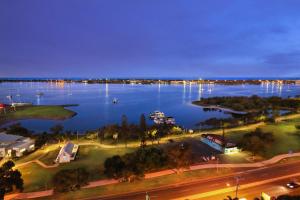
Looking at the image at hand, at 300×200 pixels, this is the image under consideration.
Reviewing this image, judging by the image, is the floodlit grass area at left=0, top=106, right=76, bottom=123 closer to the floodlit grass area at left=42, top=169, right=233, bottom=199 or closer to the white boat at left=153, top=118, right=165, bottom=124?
the white boat at left=153, top=118, right=165, bottom=124

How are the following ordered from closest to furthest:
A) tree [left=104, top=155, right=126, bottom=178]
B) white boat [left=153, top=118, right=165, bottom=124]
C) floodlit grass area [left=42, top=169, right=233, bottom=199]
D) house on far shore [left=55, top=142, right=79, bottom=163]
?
1. floodlit grass area [left=42, top=169, right=233, bottom=199]
2. tree [left=104, top=155, right=126, bottom=178]
3. house on far shore [left=55, top=142, right=79, bottom=163]
4. white boat [left=153, top=118, right=165, bottom=124]

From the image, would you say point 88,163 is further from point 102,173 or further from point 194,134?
point 194,134

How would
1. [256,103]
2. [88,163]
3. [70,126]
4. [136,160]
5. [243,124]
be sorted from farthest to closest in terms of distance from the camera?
[256,103], [70,126], [243,124], [88,163], [136,160]

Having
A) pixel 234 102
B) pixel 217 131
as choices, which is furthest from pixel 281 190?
pixel 234 102

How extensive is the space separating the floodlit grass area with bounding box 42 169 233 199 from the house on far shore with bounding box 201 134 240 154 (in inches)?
288

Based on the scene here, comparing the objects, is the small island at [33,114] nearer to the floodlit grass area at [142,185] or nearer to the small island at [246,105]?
the small island at [246,105]

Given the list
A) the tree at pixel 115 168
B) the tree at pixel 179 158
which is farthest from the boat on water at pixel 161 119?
the tree at pixel 115 168

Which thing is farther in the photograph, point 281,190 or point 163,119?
point 163,119

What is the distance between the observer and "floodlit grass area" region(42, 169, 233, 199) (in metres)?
25.6

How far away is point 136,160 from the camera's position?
2930cm

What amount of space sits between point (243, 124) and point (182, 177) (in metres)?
38.0

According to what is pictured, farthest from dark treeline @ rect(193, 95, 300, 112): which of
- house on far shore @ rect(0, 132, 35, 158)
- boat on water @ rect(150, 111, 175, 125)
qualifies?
house on far shore @ rect(0, 132, 35, 158)

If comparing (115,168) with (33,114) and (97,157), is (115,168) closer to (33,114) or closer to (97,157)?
(97,157)

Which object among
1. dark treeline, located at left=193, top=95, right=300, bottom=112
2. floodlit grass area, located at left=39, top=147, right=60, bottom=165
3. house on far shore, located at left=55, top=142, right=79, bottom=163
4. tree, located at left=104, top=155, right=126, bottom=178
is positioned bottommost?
floodlit grass area, located at left=39, top=147, right=60, bottom=165
